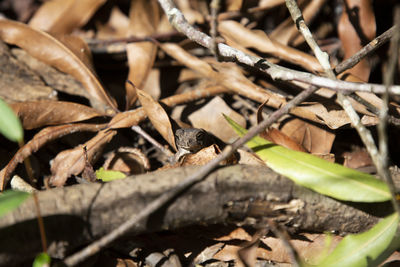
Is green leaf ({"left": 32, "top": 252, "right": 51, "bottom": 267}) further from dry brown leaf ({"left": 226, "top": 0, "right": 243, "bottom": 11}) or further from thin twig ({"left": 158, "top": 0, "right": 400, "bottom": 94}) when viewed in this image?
dry brown leaf ({"left": 226, "top": 0, "right": 243, "bottom": 11})

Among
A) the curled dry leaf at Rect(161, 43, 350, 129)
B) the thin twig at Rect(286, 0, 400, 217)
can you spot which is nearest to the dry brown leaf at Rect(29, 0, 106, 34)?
the curled dry leaf at Rect(161, 43, 350, 129)

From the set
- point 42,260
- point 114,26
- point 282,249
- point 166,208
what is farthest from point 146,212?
point 114,26

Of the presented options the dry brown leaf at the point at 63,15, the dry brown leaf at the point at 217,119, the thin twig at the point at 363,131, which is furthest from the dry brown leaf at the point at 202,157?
the dry brown leaf at the point at 63,15

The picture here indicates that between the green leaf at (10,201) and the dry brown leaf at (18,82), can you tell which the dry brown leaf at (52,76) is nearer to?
the dry brown leaf at (18,82)

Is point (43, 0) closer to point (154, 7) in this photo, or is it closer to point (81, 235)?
point (154, 7)

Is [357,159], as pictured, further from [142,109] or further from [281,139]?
[142,109]

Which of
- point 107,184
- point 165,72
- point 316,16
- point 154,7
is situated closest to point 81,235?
point 107,184
